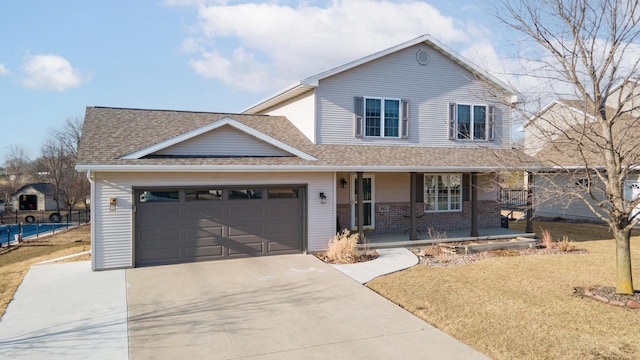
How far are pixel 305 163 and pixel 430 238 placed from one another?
219 inches

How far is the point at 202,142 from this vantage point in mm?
12156

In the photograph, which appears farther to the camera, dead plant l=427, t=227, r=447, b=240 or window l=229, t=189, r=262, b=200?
dead plant l=427, t=227, r=447, b=240

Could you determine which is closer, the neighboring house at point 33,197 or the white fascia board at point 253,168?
the white fascia board at point 253,168

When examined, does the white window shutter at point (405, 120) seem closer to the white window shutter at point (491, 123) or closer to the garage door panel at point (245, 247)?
the white window shutter at point (491, 123)

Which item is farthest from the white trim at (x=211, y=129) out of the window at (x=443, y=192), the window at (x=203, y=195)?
the window at (x=443, y=192)

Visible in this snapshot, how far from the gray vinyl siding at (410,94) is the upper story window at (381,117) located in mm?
187

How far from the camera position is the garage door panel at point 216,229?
1123 centimetres

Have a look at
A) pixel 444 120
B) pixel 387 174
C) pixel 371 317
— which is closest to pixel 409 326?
pixel 371 317

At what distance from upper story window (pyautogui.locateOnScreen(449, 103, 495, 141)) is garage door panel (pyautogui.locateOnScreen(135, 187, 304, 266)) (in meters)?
7.01

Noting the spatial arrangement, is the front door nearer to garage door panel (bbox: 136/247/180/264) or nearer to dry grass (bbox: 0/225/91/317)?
garage door panel (bbox: 136/247/180/264)

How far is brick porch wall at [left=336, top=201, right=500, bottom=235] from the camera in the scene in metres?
15.6

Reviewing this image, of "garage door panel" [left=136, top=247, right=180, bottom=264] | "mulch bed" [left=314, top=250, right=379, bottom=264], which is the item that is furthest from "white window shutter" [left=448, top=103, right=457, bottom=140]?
"garage door panel" [left=136, top=247, right=180, bottom=264]

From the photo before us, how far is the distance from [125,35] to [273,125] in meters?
5.62

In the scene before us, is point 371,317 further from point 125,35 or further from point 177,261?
point 125,35
